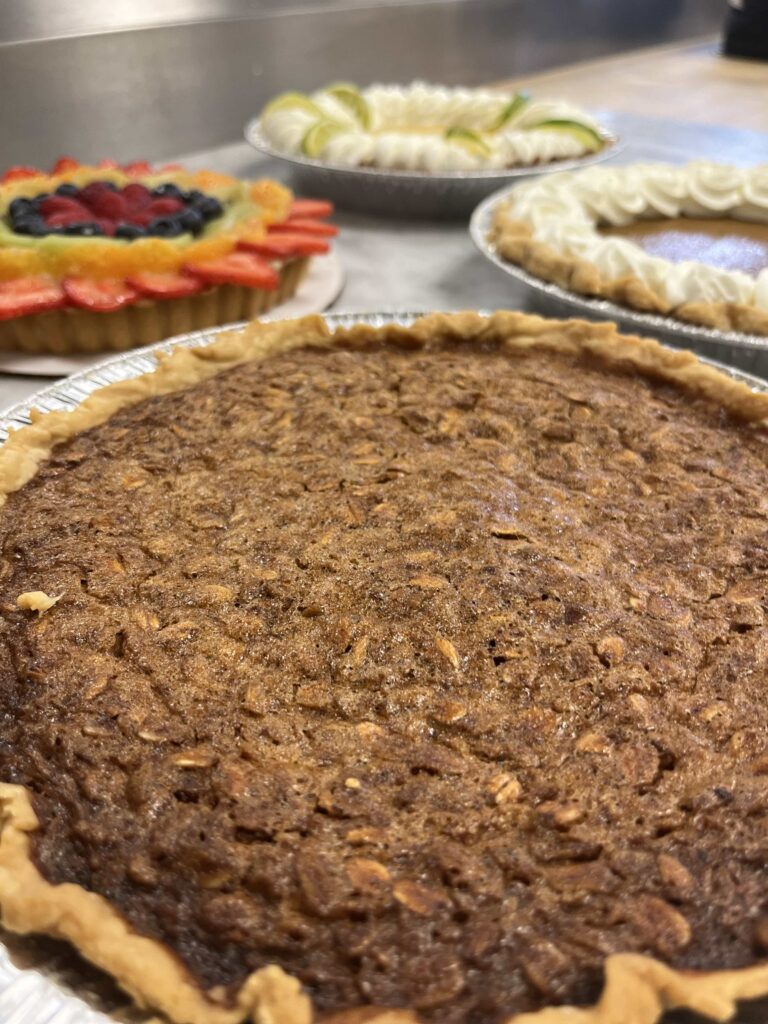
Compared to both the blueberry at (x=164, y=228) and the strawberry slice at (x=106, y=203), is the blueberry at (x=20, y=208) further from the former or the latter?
the blueberry at (x=164, y=228)

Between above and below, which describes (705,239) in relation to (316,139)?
below

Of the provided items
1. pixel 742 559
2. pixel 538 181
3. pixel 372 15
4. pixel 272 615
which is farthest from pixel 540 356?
pixel 372 15

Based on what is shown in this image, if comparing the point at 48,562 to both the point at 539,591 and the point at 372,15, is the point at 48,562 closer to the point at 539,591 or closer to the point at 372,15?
the point at 539,591

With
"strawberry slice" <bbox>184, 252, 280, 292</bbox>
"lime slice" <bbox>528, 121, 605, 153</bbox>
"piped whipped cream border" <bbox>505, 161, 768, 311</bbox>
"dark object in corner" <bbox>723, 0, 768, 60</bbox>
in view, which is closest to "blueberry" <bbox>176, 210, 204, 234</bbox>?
"strawberry slice" <bbox>184, 252, 280, 292</bbox>

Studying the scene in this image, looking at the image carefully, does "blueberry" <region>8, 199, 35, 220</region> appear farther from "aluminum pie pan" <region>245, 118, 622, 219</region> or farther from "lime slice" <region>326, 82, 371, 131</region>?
"lime slice" <region>326, 82, 371, 131</region>

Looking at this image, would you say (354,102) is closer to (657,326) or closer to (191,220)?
(191,220)

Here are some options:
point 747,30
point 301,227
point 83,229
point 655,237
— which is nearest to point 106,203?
point 83,229
